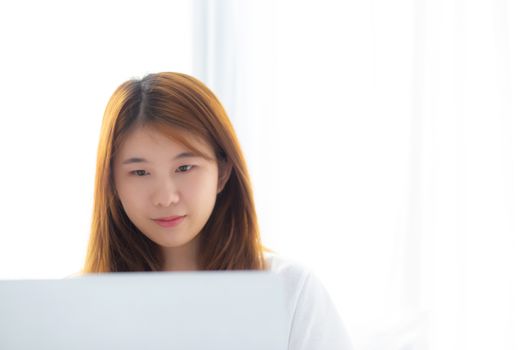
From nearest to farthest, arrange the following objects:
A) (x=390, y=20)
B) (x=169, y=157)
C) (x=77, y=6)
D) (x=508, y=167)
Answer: (x=169, y=157) < (x=508, y=167) < (x=390, y=20) < (x=77, y=6)

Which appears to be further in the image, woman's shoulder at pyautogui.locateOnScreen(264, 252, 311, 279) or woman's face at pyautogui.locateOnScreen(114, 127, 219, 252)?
woman's shoulder at pyautogui.locateOnScreen(264, 252, 311, 279)

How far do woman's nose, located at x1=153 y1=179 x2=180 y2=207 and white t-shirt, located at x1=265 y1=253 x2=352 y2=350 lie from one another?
30 cm

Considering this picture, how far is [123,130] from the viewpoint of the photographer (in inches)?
45.5

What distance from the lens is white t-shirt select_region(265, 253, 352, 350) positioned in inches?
48.9

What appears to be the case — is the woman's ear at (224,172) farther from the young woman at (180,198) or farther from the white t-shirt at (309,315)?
the white t-shirt at (309,315)

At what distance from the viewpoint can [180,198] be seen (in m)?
1.14

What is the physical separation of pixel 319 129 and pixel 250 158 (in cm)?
24

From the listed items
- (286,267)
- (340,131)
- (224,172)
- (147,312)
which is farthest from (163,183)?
(340,131)

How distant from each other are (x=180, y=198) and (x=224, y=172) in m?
0.15

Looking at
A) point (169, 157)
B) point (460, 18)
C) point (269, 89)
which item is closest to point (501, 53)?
point (460, 18)

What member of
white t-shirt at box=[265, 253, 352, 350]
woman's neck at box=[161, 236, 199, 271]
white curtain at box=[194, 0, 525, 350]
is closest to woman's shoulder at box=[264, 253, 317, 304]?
white t-shirt at box=[265, 253, 352, 350]

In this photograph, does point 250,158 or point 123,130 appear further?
point 250,158

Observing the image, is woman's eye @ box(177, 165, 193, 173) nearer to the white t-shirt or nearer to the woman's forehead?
the woman's forehead

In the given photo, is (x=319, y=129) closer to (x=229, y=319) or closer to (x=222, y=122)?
(x=222, y=122)
